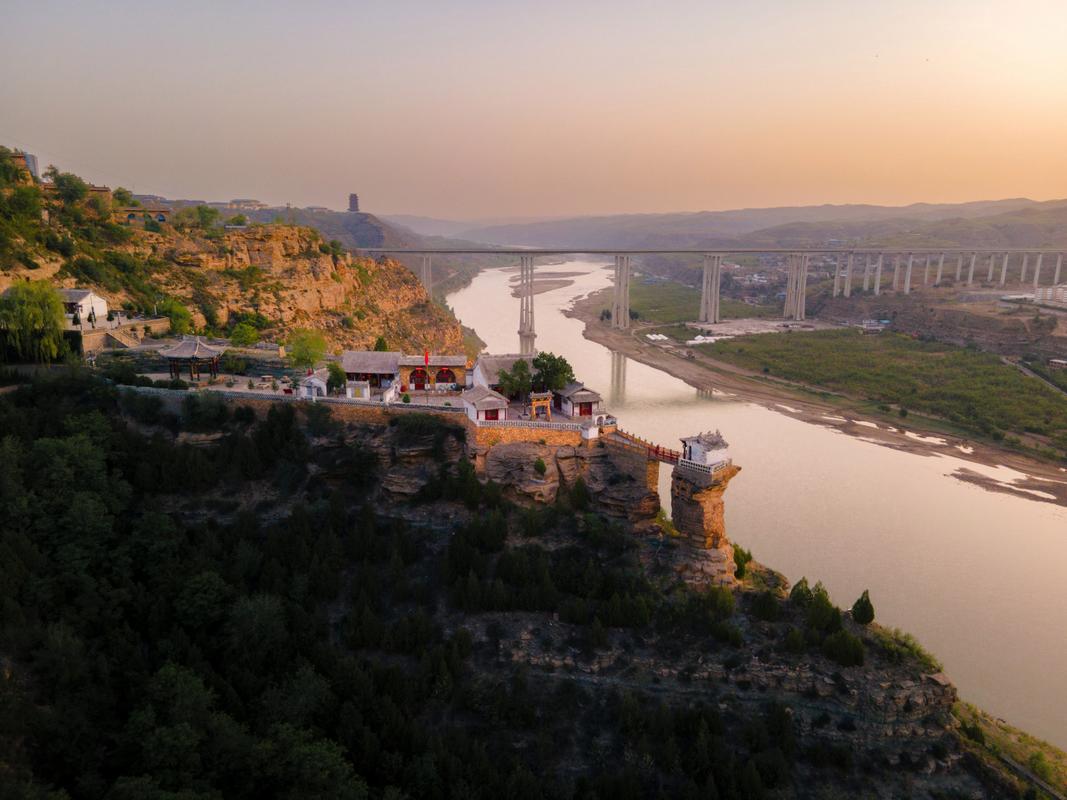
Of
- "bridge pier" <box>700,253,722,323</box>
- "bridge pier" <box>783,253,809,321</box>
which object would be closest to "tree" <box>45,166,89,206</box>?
"bridge pier" <box>700,253,722,323</box>

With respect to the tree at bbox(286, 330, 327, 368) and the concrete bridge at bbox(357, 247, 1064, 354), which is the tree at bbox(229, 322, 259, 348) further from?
the concrete bridge at bbox(357, 247, 1064, 354)

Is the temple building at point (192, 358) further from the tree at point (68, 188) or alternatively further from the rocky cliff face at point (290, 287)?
the tree at point (68, 188)

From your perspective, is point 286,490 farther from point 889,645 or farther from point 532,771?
point 889,645

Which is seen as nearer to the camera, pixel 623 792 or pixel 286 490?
pixel 623 792

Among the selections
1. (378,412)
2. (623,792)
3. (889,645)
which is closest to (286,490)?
(378,412)

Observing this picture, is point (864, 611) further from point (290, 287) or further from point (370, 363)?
point (290, 287)
